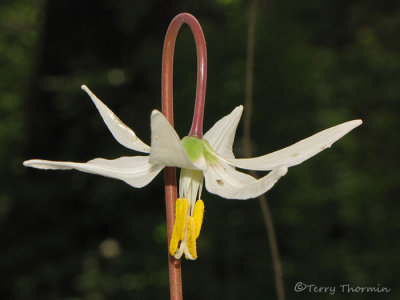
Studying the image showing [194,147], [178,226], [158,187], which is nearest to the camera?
[178,226]

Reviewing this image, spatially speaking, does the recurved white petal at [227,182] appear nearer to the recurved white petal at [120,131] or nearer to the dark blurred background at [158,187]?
the recurved white petal at [120,131]

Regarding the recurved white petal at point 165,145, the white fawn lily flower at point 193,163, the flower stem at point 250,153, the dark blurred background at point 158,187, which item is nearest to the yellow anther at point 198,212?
the white fawn lily flower at point 193,163

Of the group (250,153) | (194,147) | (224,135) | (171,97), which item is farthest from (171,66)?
(250,153)

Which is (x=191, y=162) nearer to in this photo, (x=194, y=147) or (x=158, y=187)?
(x=194, y=147)

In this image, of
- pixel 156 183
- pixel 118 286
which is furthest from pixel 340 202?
pixel 118 286

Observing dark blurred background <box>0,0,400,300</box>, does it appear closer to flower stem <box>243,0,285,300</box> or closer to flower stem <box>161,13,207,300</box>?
flower stem <box>243,0,285,300</box>

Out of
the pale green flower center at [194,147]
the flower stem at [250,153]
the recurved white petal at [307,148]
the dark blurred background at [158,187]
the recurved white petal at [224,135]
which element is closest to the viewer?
the recurved white petal at [307,148]

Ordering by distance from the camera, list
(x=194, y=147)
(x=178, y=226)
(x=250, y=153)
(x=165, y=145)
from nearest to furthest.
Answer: (x=165, y=145)
(x=178, y=226)
(x=194, y=147)
(x=250, y=153)

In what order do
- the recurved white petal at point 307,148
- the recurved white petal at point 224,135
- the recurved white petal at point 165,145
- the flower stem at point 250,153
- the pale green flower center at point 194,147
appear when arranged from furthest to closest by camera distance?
1. the flower stem at point 250,153
2. the recurved white petal at point 224,135
3. the pale green flower center at point 194,147
4. the recurved white petal at point 307,148
5. the recurved white petal at point 165,145
